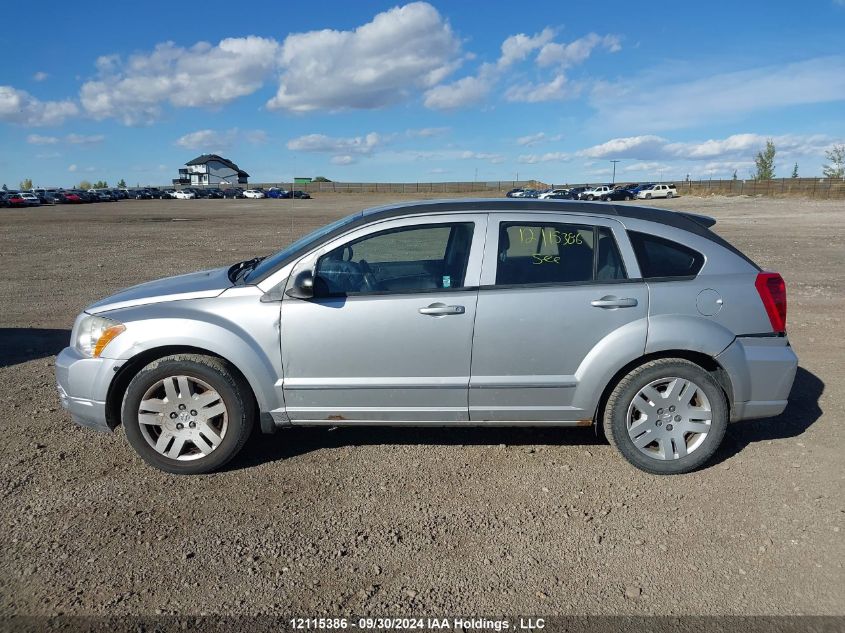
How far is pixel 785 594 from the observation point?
9.87 feet

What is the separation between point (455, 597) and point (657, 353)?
205cm

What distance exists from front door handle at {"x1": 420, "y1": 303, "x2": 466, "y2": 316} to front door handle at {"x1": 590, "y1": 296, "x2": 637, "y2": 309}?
0.82m

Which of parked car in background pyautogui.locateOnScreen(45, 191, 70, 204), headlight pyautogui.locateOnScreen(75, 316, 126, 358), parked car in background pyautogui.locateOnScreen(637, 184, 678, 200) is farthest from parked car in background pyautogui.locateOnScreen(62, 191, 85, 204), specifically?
headlight pyautogui.locateOnScreen(75, 316, 126, 358)

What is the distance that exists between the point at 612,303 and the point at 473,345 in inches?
35.4

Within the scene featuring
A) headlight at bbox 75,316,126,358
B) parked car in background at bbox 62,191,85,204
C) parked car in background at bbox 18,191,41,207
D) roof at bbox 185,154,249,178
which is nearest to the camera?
headlight at bbox 75,316,126,358

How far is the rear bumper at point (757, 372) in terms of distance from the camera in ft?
13.5

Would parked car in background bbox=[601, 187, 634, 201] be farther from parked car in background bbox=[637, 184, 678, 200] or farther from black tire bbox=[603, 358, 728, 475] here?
black tire bbox=[603, 358, 728, 475]

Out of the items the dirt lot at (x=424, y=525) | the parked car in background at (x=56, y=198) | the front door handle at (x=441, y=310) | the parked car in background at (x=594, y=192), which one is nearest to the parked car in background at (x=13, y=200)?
the parked car in background at (x=56, y=198)

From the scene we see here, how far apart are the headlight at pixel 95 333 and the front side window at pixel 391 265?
1323mm

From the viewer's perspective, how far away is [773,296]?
4.18 meters

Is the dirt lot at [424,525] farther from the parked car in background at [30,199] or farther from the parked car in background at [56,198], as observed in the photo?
the parked car in background at [56,198]

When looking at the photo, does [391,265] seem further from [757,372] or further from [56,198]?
[56,198]

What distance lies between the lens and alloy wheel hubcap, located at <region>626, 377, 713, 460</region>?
4117 millimetres

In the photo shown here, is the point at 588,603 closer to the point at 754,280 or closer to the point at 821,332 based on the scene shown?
the point at 754,280
